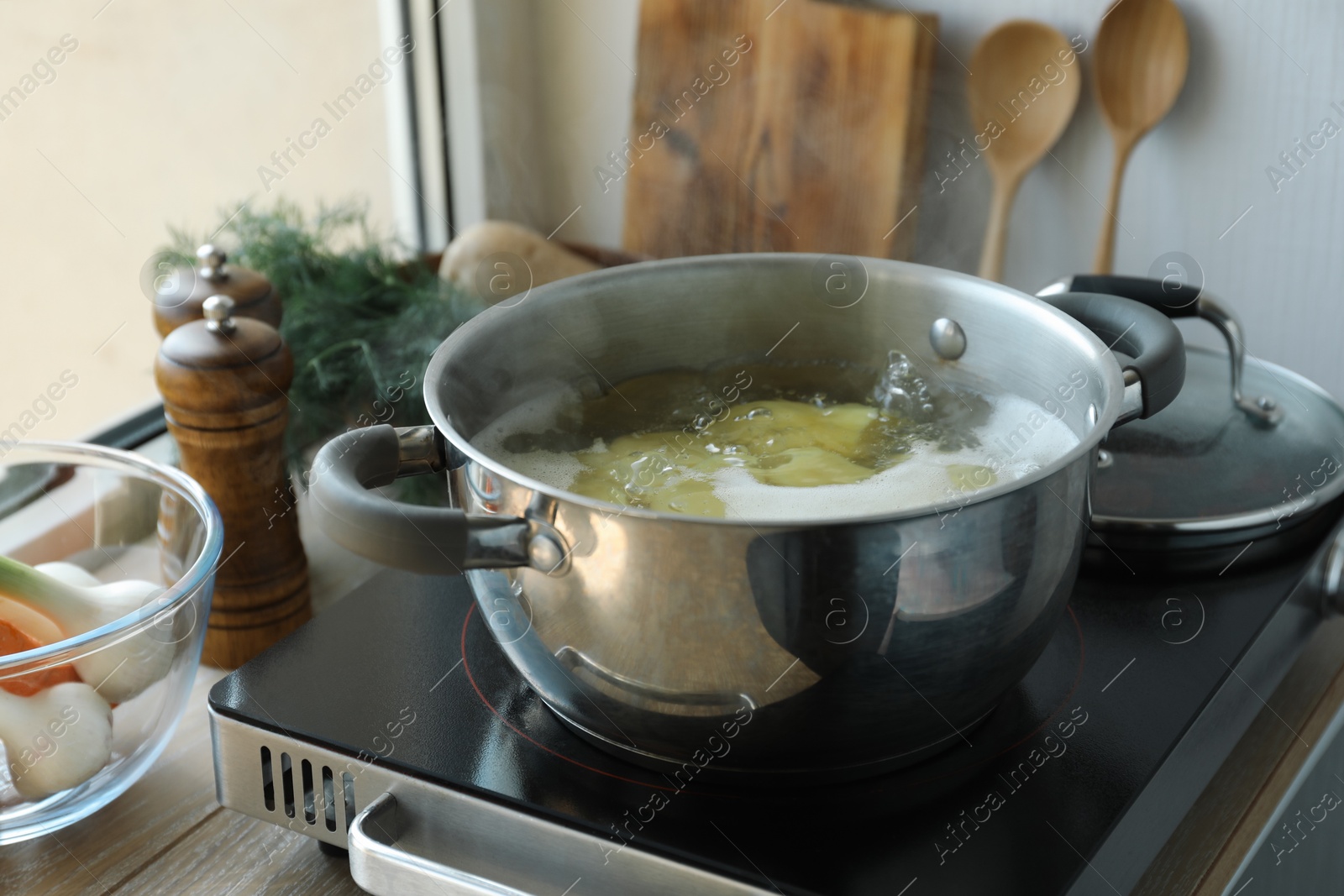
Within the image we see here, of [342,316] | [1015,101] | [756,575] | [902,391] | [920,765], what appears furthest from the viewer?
[1015,101]

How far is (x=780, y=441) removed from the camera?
0.59 m

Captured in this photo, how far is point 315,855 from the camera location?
587 millimetres

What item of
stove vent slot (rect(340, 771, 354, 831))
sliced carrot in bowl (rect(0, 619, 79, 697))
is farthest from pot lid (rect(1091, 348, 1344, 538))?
sliced carrot in bowl (rect(0, 619, 79, 697))

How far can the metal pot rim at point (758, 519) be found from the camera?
1.35ft

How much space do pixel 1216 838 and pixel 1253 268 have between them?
59cm

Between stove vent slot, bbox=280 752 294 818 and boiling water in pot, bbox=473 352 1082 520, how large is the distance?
0.56 feet

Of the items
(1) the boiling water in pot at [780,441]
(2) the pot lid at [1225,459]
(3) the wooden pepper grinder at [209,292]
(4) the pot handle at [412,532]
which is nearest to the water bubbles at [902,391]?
(1) the boiling water in pot at [780,441]

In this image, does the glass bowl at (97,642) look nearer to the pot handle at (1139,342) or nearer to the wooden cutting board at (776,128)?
the pot handle at (1139,342)

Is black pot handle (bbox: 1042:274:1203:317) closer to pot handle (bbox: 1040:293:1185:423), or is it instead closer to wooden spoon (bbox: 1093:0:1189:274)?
pot handle (bbox: 1040:293:1185:423)

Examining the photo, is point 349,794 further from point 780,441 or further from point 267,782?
point 780,441

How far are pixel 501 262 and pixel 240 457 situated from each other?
36cm

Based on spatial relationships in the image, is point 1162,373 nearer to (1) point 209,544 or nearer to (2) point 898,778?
Answer: (2) point 898,778

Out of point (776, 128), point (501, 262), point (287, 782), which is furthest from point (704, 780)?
point (776, 128)

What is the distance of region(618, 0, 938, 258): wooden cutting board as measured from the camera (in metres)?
1.04
